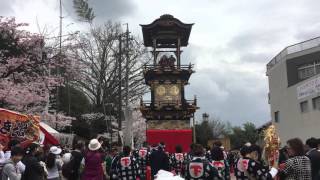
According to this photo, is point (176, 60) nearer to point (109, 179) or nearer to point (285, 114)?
point (285, 114)

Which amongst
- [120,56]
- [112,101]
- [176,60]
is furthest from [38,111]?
[176,60]

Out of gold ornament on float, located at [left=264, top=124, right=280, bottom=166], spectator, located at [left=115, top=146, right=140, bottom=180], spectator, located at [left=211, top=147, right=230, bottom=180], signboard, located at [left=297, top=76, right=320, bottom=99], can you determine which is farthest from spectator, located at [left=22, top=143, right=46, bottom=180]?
signboard, located at [left=297, top=76, right=320, bottom=99]

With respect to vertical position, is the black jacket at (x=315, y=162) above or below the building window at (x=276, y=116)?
below

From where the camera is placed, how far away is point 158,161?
14766mm

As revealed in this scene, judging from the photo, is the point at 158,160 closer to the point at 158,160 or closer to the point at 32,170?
the point at 158,160

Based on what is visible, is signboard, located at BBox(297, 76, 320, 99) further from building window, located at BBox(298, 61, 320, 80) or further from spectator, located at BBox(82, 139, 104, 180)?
spectator, located at BBox(82, 139, 104, 180)

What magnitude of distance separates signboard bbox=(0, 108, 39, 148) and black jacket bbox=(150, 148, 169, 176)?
367 centimetres

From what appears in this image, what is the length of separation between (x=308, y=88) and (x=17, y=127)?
81.9 ft

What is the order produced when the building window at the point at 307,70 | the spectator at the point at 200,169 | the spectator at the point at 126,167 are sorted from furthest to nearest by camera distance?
1. the building window at the point at 307,70
2. the spectator at the point at 126,167
3. the spectator at the point at 200,169

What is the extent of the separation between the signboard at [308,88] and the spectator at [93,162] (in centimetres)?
2455

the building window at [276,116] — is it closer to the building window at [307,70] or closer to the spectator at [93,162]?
the building window at [307,70]

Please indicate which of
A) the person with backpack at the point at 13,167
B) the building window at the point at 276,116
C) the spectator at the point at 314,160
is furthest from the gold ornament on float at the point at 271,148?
the building window at the point at 276,116

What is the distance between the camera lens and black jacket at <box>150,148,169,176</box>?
578 inches

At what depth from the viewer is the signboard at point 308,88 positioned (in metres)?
32.2
